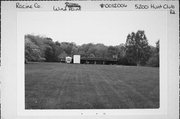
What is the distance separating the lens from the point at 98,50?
2994mm

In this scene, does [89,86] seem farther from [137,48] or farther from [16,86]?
[16,86]

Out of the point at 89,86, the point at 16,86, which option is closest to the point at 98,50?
the point at 89,86

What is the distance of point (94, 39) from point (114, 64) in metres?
0.36

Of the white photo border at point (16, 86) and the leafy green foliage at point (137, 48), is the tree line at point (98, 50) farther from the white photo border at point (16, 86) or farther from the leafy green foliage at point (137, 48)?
the white photo border at point (16, 86)

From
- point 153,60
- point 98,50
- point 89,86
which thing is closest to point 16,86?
point 89,86

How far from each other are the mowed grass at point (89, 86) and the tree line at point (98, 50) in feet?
0.26

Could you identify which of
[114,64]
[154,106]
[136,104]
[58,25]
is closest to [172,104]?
[154,106]

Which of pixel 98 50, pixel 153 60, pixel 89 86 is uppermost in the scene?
pixel 98 50

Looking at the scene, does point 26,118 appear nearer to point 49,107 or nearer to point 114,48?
point 49,107

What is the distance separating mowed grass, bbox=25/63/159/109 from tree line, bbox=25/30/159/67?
0.08m

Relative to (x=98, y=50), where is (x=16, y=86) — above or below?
below

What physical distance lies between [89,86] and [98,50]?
0.41 meters

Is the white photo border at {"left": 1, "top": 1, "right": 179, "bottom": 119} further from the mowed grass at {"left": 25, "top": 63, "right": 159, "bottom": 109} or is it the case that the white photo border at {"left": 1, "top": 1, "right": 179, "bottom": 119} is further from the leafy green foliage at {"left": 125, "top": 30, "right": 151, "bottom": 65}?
the leafy green foliage at {"left": 125, "top": 30, "right": 151, "bottom": 65}

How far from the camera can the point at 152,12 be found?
296 centimetres
